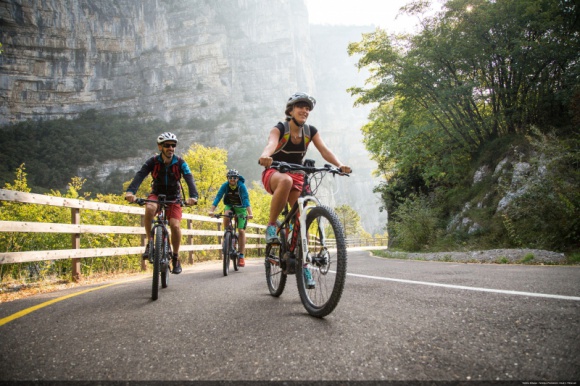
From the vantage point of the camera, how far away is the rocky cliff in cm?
13088

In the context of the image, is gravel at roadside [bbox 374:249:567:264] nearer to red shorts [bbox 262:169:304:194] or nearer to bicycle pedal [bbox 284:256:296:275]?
red shorts [bbox 262:169:304:194]

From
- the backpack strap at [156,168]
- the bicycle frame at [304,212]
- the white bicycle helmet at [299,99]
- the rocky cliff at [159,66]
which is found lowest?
the bicycle frame at [304,212]

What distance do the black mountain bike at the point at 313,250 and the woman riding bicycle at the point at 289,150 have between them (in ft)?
0.55

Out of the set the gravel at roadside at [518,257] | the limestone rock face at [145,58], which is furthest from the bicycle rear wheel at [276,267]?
the limestone rock face at [145,58]

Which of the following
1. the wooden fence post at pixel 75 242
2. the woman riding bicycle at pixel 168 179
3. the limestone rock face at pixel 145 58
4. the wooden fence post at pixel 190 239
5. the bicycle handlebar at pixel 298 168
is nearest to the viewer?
the bicycle handlebar at pixel 298 168

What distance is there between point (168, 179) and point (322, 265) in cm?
319

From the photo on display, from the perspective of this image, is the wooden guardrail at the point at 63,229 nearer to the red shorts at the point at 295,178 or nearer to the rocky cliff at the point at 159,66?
the red shorts at the point at 295,178

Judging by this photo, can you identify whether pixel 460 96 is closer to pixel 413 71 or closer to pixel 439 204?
pixel 413 71

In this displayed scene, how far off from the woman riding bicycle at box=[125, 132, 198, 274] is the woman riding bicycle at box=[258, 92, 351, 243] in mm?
1690

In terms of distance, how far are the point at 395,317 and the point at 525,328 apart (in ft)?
2.71

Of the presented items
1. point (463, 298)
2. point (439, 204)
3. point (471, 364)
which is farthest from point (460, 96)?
point (471, 364)

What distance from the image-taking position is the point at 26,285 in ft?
17.2

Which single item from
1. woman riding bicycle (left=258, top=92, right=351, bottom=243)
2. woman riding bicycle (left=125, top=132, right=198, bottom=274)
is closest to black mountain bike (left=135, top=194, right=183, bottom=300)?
woman riding bicycle (left=125, top=132, right=198, bottom=274)

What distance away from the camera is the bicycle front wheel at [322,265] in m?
2.48
